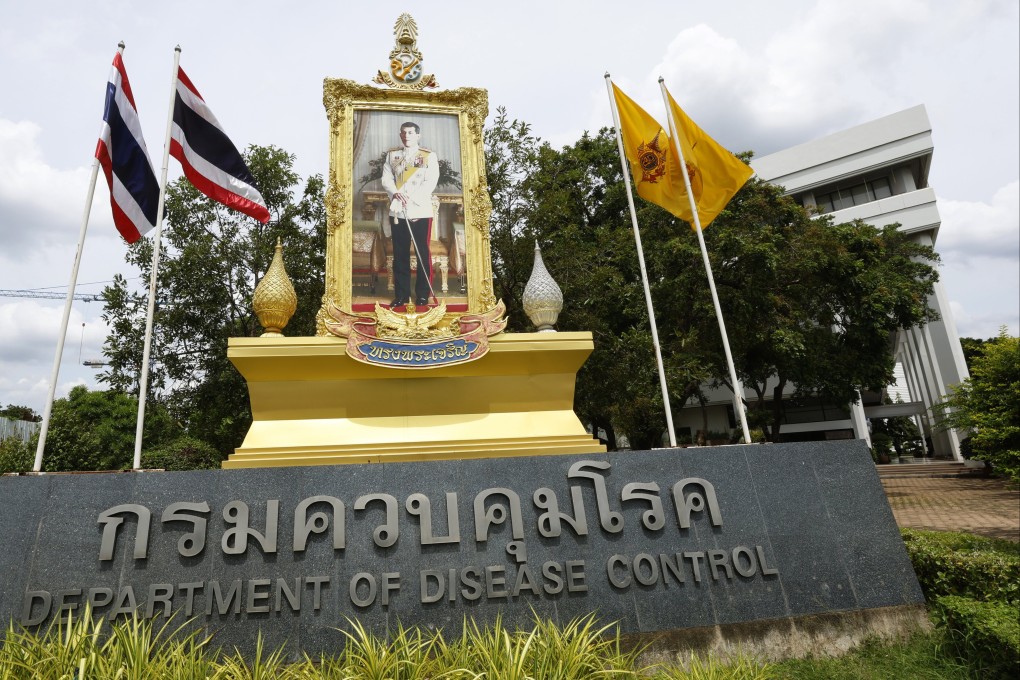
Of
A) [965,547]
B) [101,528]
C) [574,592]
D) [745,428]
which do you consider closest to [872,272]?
[965,547]

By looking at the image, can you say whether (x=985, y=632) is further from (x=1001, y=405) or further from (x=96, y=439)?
(x=96, y=439)

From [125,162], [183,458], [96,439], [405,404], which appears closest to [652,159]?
[405,404]

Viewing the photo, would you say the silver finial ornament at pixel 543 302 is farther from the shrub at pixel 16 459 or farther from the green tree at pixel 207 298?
the shrub at pixel 16 459

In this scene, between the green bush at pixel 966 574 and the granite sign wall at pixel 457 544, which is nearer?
the granite sign wall at pixel 457 544

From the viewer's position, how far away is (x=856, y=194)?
118ft

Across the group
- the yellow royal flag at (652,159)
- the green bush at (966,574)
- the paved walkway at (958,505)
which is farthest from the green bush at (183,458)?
the paved walkway at (958,505)

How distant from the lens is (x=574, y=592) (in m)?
5.46

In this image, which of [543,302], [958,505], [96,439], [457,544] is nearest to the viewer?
[457,544]

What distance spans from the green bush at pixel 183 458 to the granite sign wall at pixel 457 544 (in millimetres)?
9926

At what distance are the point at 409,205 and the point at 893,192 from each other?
3693 centimetres

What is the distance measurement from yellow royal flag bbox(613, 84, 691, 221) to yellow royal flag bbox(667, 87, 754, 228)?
184 mm

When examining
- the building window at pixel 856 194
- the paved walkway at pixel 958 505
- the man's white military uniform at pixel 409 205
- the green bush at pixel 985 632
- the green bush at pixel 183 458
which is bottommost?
the paved walkway at pixel 958 505

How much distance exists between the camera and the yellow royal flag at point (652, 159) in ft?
29.8

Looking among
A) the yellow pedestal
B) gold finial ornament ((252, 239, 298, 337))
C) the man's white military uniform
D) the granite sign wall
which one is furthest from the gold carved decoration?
the granite sign wall
